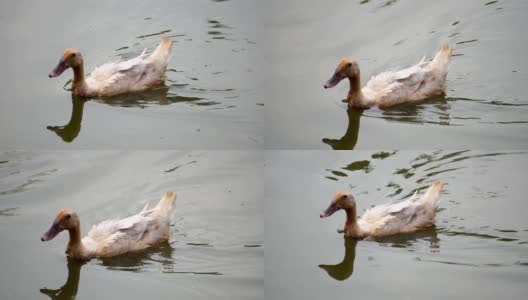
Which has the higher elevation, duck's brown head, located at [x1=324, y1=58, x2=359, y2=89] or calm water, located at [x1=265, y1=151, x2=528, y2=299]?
duck's brown head, located at [x1=324, y1=58, x2=359, y2=89]

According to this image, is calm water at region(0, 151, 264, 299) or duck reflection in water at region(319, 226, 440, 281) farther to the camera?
duck reflection in water at region(319, 226, 440, 281)

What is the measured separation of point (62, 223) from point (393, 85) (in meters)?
2.27

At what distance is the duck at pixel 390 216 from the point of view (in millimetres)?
5797

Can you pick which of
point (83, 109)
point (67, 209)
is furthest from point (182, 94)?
point (67, 209)

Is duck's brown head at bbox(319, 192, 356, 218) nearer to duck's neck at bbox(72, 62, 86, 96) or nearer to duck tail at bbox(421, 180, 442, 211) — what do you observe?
duck tail at bbox(421, 180, 442, 211)

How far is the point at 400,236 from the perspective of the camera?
5816mm

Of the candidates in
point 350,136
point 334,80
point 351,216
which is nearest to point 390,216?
point 351,216

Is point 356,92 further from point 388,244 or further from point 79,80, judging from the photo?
point 79,80

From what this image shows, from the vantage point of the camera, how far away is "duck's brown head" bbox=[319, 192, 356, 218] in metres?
5.84

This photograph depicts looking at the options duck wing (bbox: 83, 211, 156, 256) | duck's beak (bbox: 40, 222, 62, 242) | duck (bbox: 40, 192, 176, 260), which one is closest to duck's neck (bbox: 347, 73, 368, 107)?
duck (bbox: 40, 192, 176, 260)

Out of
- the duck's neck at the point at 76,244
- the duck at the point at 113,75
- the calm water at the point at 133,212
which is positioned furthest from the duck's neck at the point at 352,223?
the duck's neck at the point at 76,244

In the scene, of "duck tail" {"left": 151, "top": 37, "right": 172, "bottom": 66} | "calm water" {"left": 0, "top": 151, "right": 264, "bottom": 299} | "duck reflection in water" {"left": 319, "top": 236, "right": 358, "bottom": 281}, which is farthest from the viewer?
"duck tail" {"left": 151, "top": 37, "right": 172, "bottom": 66}

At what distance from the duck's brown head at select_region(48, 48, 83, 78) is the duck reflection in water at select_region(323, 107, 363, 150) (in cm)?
168

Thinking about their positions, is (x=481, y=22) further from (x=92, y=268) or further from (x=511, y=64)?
(x=92, y=268)
